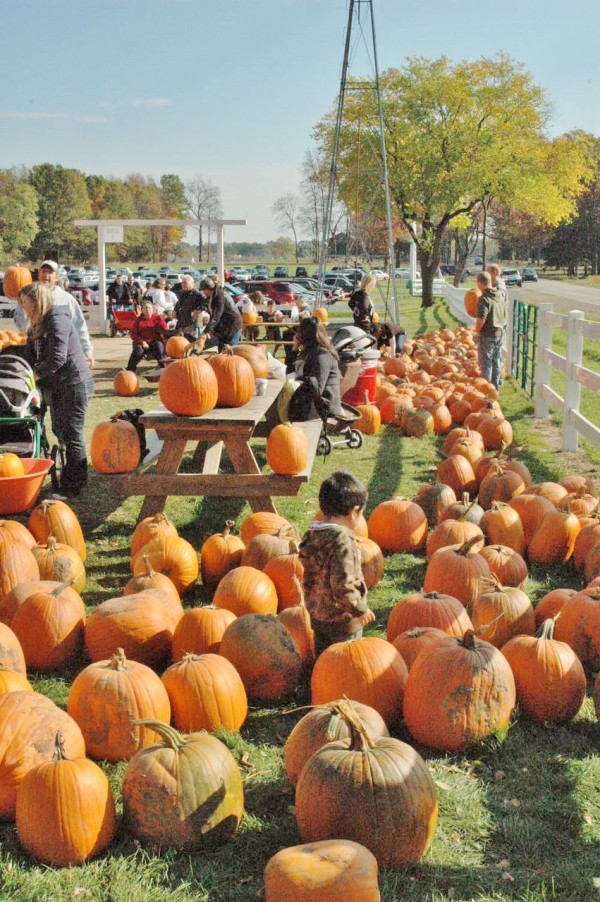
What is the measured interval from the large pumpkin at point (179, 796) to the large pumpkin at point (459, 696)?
931 millimetres

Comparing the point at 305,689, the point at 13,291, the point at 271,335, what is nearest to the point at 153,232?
the point at 271,335

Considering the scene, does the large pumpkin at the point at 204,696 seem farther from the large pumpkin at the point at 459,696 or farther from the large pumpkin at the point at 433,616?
the large pumpkin at the point at 433,616

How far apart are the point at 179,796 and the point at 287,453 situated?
146 inches

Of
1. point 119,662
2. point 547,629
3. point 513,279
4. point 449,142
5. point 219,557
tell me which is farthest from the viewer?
point 513,279

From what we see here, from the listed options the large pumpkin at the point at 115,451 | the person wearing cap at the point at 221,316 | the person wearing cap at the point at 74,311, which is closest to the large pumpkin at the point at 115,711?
the large pumpkin at the point at 115,451

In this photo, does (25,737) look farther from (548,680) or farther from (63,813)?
(548,680)

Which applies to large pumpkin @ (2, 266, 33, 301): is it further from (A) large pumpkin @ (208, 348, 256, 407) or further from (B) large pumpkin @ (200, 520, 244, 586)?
(B) large pumpkin @ (200, 520, 244, 586)

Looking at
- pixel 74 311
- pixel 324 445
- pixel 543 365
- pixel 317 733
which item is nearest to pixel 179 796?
pixel 317 733

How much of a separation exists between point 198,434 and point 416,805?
4.19m

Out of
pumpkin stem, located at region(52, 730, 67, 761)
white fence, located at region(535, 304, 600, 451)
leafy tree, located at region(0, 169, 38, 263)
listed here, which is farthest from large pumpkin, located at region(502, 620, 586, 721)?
leafy tree, located at region(0, 169, 38, 263)

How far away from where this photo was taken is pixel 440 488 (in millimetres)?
6809

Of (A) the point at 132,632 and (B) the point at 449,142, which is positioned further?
(B) the point at 449,142

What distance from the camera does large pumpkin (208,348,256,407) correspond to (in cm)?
684

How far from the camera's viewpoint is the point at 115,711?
11.4 feet
